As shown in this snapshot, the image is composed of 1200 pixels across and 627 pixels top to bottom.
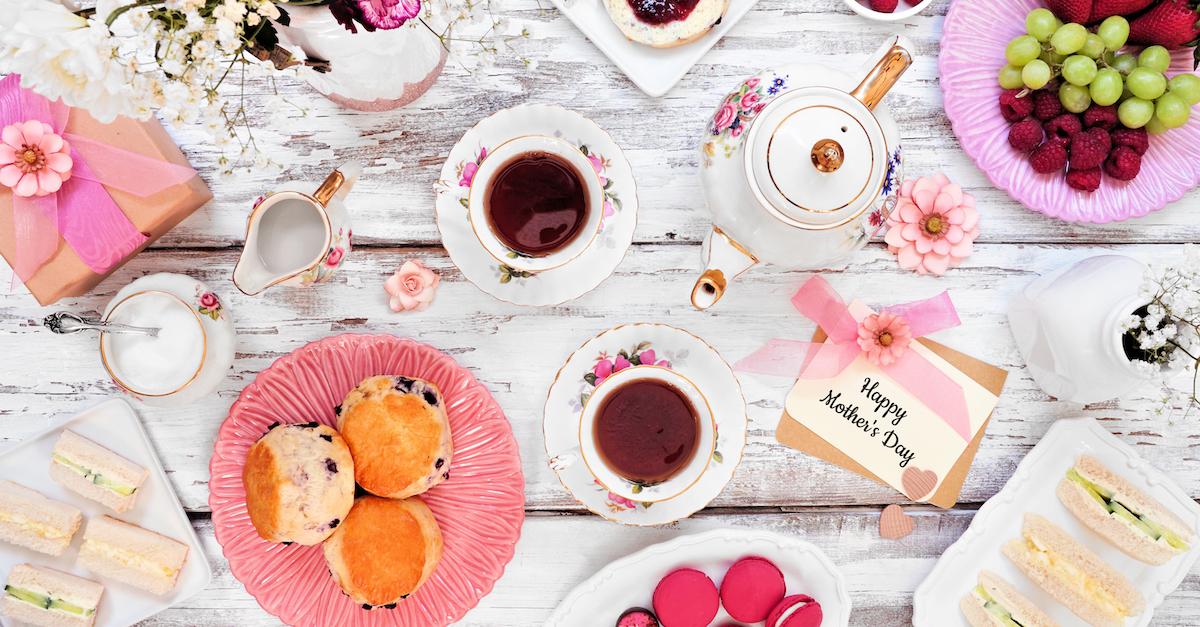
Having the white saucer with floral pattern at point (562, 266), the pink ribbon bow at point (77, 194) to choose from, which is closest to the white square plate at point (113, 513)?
the pink ribbon bow at point (77, 194)

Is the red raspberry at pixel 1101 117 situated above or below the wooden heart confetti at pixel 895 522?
above

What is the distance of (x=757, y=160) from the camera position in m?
0.92

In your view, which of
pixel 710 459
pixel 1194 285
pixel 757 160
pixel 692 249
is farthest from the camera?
→ pixel 692 249

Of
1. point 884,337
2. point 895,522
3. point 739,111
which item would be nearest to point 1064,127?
point 884,337

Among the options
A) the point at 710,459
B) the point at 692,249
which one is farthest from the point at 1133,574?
the point at 692,249

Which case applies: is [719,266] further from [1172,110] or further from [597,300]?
[1172,110]

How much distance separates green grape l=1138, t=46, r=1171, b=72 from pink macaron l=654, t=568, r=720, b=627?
3.32 feet

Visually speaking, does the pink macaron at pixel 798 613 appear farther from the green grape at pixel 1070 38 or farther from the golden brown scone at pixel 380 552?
the green grape at pixel 1070 38

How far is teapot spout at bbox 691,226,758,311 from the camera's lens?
1.07m

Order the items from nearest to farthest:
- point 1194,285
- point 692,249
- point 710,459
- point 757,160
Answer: point 757,160 < point 1194,285 < point 710,459 < point 692,249

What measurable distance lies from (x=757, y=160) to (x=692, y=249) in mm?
348

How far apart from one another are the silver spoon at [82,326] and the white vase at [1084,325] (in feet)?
4.39

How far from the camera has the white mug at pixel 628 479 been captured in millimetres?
1157

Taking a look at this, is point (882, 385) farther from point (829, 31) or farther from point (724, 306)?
point (829, 31)
